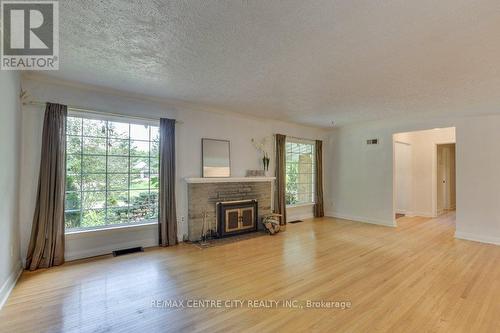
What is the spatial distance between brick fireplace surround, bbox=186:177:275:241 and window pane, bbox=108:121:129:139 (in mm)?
1309

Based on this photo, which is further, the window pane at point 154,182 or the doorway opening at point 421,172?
the doorway opening at point 421,172

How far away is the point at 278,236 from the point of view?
4.98 meters

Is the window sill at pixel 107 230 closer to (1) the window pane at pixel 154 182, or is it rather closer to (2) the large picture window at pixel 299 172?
(1) the window pane at pixel 154 182

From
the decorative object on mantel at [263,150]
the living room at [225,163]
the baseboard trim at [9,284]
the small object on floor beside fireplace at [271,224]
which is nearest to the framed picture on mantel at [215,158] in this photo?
the living room at [225,163]

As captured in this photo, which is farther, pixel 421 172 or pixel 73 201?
pixel 421 172

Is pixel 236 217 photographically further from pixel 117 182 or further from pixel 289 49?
pixel 289 49

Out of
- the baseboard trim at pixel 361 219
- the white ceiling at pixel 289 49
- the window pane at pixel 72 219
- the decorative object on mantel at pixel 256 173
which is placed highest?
the white ceiling at pixel 289 49

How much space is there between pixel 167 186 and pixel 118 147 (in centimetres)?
102

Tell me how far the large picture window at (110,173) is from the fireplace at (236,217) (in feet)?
4.12

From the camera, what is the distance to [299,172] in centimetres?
679

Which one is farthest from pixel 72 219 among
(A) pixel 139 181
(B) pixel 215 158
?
(B) pixel 215 158

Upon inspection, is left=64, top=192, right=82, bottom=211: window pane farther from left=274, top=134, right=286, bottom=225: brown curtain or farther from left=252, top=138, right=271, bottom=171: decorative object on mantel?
left=274, top=134, right=286, bottom=225: brown curtain

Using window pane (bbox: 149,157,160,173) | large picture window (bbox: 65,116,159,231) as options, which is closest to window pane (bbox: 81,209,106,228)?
large picture window (bbox: 65,116,159,231)

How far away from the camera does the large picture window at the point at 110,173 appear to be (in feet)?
12.0
